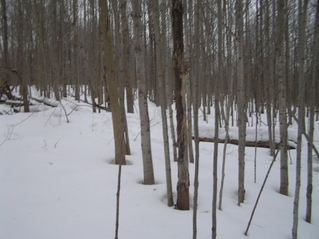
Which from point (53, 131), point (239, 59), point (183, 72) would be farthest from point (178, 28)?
point (53, 131)

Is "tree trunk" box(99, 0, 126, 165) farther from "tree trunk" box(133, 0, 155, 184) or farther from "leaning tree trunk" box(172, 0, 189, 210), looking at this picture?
Answer: "leaning tree trunk" box(172, 0, 189, 210)

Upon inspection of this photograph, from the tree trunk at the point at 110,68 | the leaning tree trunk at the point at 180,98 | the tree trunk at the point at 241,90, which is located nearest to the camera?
the leaning tree trunk at the point at 180,98

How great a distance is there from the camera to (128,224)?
242cm

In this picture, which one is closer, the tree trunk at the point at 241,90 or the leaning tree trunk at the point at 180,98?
the leaning tree trunk at the point at 180,98

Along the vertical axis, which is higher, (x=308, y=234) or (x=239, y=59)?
(x=239, y=59)

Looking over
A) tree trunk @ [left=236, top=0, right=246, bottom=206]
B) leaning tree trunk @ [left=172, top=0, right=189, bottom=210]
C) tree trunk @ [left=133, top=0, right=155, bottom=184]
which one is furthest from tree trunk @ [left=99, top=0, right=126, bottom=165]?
tree trunk @ [left=236, top=0, right=246, bottom=206]

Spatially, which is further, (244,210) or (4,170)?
(4,170)

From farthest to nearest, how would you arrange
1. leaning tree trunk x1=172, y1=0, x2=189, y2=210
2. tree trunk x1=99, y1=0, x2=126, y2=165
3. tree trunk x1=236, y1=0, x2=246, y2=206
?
tree trunk x1=99, y1=0, x2=126, y2=165
tree trunk x1=236, y1=0, x2=246, y2=206
leaning tree trunk x1=172, y1=0, x2=189, y2=210

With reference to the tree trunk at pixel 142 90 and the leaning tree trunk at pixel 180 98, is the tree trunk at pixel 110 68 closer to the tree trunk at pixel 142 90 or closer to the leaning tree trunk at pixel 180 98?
the tree trunk at pixel 142 90

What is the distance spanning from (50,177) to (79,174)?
1.37ft

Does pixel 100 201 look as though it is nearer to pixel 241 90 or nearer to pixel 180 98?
pixel 180 98

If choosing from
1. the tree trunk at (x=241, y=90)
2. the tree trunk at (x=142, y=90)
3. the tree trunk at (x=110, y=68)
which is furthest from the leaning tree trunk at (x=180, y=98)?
the tree trunk at (x=110, y=68)

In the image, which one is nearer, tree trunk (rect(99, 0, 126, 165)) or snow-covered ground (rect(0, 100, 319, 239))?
snow-covered ground (rect(0, 100, 319, 239))

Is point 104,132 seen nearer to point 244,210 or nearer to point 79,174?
point 79,174
